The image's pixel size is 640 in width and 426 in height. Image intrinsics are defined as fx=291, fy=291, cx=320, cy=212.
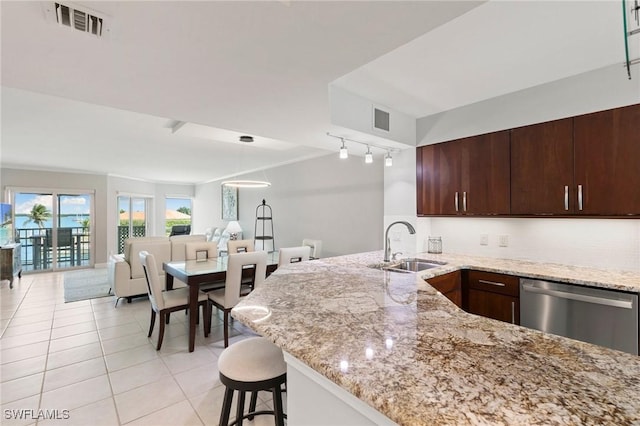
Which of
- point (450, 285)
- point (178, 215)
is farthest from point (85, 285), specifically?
point (450, 285)

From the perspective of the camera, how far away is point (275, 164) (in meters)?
6.40

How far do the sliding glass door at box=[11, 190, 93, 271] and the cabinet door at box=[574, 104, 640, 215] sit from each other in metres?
9.73

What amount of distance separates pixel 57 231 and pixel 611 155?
10.1 metres

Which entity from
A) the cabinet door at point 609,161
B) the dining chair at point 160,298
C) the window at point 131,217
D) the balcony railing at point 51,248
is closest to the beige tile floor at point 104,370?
the dining chair at point 160,298

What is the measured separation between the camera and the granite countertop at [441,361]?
0.63 metres

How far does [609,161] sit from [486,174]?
84 cm

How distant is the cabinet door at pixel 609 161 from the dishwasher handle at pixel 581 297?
2.17 feet

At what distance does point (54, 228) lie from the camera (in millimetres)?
7195

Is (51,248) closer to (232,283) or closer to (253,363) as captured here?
(232,283)

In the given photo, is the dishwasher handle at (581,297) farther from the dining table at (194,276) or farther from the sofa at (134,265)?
the sofa at (134,265)

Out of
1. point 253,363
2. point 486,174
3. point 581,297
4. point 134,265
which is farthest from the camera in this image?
point 134,265

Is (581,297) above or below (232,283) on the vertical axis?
above

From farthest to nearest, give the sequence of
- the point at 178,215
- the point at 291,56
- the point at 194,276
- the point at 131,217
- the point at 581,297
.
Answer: the point at 178,215
the point at 131,217
the point at 194,276
the point at 581,297
the point at 291,56

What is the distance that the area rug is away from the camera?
5012 mm
